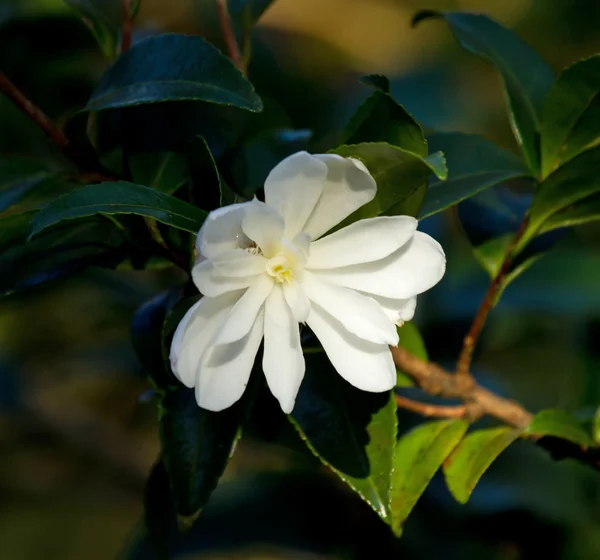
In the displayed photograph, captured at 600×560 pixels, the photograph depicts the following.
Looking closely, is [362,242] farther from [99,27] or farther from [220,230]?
[99,27]

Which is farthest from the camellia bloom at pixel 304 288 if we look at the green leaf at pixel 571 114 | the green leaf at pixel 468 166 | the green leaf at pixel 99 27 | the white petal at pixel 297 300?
the green leaf at pixel 99 27

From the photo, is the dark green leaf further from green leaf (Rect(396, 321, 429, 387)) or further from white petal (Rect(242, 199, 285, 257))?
green leaf (Rect(396, 321, 429, 387))

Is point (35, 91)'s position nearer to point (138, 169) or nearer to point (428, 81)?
point (138, 169)

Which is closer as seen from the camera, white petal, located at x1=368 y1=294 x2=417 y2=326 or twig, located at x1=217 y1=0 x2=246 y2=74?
white petal, located at x1=368 y1=294 x2=417 y2=326

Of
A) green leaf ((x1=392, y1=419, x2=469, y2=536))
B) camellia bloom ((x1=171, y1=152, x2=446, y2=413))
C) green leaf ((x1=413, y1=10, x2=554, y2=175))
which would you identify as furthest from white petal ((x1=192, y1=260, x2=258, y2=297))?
green leaf ((x1=413, y1=10, x2=554, y2=175))

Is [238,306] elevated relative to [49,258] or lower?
elevated

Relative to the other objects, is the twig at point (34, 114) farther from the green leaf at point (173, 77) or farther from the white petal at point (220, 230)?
the white petal at point (220, 230)

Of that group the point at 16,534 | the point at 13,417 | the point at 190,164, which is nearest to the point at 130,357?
the point at 13,417
